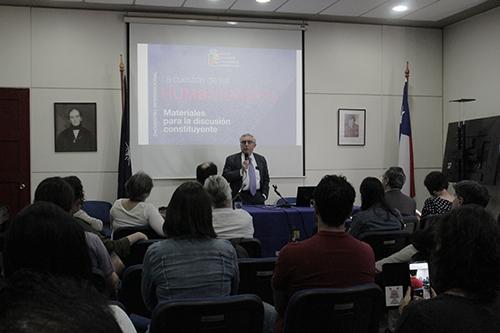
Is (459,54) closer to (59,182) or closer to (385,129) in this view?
(385,129)

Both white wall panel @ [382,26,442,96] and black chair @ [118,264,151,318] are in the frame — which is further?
white wall panel @ [382,26,442,96]

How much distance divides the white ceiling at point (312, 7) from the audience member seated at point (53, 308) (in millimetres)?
6655

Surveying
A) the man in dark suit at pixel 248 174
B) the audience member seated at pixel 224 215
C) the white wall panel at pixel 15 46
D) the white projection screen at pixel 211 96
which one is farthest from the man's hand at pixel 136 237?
the white wall panel at pixel 15 46

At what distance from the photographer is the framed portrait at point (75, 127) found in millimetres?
7090

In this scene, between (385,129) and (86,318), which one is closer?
(86,318)

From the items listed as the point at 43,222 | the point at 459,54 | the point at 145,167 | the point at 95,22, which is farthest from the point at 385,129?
the point at 43,222

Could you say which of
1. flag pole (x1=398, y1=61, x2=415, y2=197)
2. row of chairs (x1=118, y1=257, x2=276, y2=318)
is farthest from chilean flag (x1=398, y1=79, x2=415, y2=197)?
row of chairs (x1=118, y1=257, x2=276, y2=318)

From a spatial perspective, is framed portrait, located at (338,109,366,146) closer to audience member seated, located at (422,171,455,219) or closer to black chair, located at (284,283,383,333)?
audience member seated, located at (422,171,455,219)

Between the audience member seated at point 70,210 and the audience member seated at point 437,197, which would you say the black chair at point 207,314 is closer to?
the audience member seated at point 70,210

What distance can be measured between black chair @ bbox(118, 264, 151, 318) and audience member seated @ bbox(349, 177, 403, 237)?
1640 millimetres

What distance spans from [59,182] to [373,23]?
618 centimetres

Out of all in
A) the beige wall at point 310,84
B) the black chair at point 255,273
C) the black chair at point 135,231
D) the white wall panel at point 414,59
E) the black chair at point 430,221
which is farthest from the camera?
the white wall panel at point 414,59

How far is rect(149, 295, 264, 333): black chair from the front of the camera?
2.14 m

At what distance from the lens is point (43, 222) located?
1676mm
